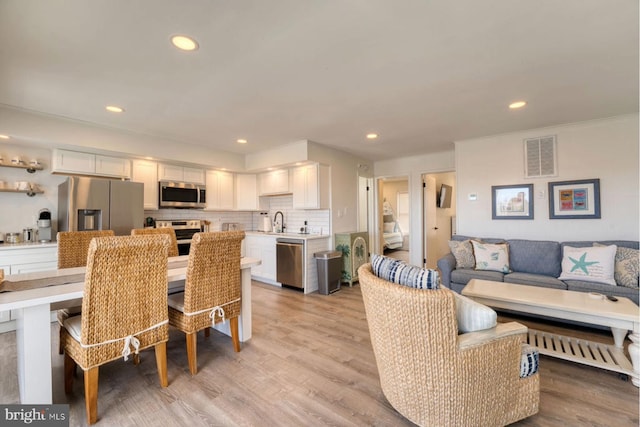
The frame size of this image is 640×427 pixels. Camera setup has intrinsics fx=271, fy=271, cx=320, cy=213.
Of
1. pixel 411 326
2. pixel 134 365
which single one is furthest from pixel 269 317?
pixel 411 326

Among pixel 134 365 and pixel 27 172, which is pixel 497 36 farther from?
pixel 27 172

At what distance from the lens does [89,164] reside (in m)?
3.73

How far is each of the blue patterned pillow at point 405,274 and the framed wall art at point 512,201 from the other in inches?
129

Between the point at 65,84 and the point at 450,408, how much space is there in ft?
12.7

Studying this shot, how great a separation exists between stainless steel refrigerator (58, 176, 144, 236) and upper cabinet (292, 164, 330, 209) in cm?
239

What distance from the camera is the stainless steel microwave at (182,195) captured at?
436cm

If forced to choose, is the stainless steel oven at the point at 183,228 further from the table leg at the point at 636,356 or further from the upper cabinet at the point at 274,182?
the table leg at the point at 636,356

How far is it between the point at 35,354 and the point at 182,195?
329 cm

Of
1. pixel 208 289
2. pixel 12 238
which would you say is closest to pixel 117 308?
pixel 208 289

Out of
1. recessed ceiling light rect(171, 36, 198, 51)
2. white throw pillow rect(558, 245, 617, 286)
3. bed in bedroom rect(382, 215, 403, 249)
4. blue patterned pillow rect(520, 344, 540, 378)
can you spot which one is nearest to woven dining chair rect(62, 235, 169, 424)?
recessed ceiling light rect(171, 36, 198, 51)

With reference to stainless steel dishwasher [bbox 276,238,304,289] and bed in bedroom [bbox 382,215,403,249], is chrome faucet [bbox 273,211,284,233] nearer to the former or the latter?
stainless steel dishwasher [bbox 276,238,304,289]

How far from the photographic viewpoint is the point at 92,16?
163cm

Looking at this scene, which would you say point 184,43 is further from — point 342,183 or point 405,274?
point 342,183

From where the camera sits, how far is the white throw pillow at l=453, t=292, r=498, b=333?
149cm
